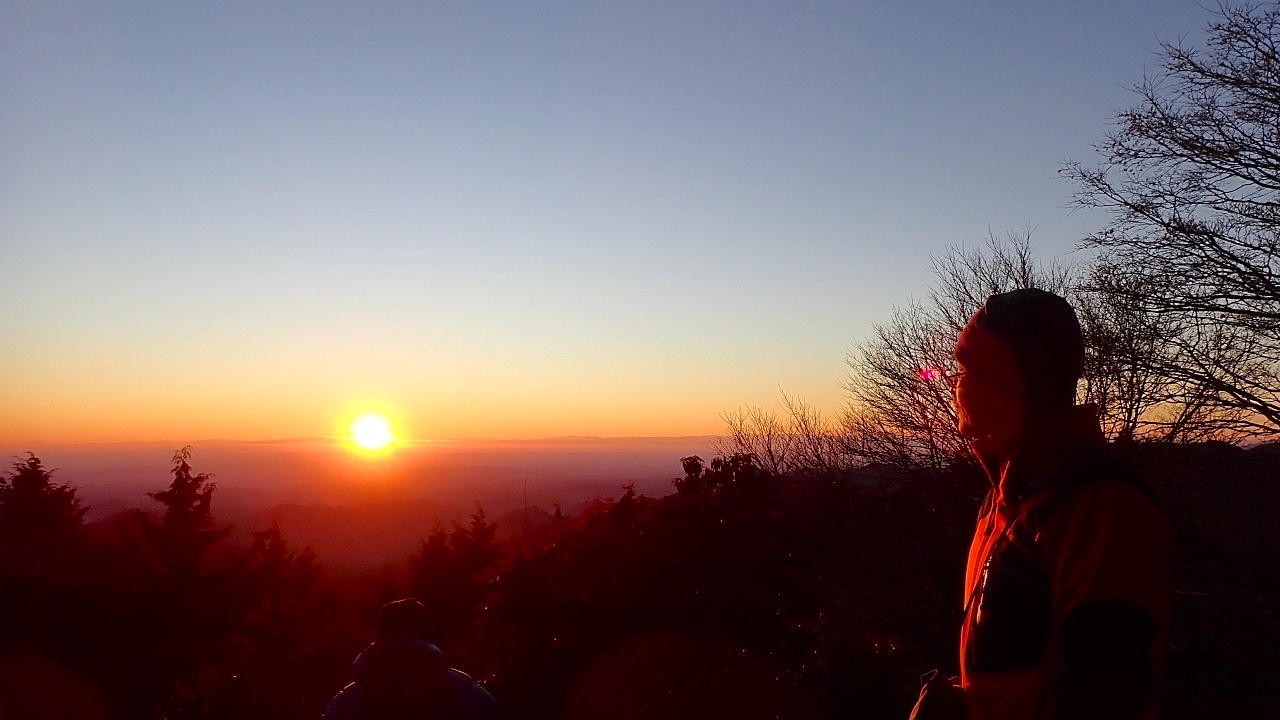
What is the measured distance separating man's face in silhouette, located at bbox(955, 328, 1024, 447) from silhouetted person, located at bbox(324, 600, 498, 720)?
10.7ft

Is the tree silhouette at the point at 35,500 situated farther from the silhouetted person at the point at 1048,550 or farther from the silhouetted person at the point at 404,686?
the silhouetted person at the point at 1048,550

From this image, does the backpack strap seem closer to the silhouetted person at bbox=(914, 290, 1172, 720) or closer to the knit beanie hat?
the silhouetted person at bbox=(914, 290, 1172, 720)

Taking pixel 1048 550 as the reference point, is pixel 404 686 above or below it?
below

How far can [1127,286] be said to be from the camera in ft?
37.7

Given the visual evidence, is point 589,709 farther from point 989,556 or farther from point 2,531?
point 2,531

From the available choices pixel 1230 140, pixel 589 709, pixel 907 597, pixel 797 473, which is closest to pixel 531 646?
pixel 589 709

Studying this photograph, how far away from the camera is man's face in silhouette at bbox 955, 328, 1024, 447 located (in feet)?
5.94

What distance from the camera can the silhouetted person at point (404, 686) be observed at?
13.8ft

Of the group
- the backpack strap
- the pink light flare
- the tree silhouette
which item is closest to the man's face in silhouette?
the backpack strap

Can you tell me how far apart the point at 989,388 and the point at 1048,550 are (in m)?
0.41

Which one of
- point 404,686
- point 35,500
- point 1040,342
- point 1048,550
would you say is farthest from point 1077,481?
point 35,500

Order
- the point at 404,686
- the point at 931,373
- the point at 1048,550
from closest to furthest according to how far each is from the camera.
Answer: the point at 1048,550
the point at 931,373
the point at 404,686

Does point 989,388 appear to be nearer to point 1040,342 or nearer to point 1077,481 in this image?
point 1040,342

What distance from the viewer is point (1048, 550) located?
1576mm
